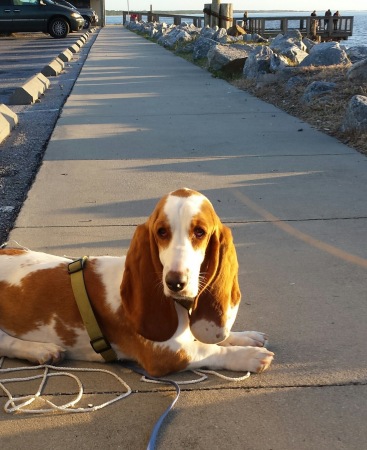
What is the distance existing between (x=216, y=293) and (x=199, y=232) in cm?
33

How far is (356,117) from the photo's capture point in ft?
27.7

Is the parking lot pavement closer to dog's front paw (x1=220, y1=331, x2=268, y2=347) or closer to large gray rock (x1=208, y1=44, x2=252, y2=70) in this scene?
dog's front paw (x1=220, y1=331, x2=268, y2=347)

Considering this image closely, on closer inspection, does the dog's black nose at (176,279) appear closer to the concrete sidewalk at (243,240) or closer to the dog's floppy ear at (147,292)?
the dog's floppy ear at (147,292)

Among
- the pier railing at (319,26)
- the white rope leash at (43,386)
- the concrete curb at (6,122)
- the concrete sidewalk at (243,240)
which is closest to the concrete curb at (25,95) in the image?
the concrete sidewalk at (243,240)

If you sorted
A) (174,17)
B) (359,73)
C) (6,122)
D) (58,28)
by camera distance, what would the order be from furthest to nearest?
(174,17)
(58,28)
(359,73)
(6,122)

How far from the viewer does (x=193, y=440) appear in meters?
2.84


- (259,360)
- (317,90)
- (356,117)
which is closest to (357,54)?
(317,90)

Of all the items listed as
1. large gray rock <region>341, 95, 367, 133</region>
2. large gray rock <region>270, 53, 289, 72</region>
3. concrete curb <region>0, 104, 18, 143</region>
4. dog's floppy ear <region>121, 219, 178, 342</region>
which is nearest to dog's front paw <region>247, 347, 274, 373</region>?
dog's floppy ear <region>121, 219, 178, 342</region>

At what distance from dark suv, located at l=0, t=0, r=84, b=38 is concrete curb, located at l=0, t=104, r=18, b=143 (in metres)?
25.0

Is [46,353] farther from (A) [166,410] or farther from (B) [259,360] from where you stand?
(B) [259,360]

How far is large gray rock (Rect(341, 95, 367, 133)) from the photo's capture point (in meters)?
8.31

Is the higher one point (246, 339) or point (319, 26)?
point (246, 339)

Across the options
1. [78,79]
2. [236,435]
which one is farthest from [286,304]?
[78,79]

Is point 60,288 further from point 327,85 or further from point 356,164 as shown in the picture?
point 327,85
